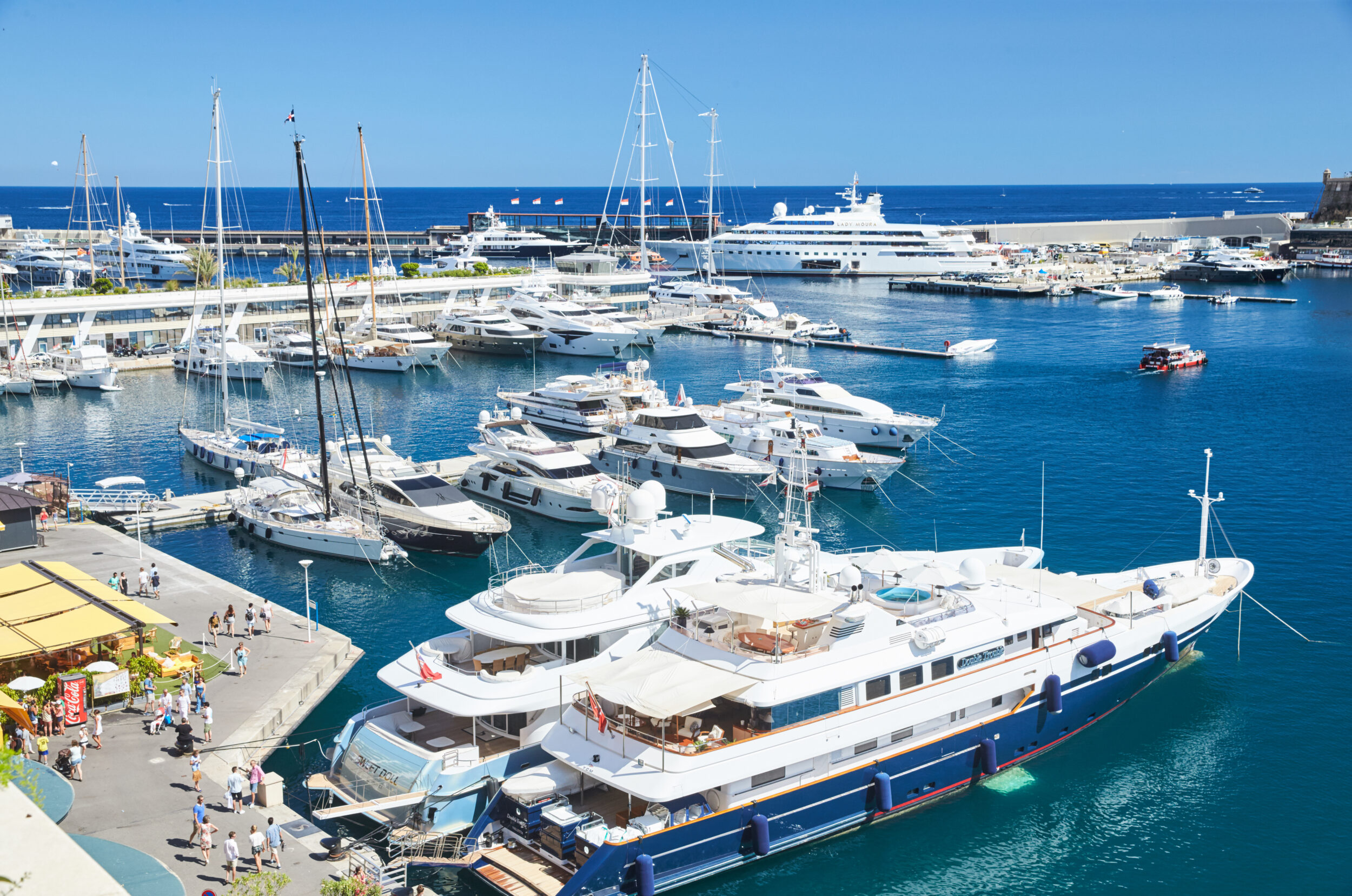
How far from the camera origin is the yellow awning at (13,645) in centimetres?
2544

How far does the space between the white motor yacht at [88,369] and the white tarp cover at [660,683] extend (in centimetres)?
5990

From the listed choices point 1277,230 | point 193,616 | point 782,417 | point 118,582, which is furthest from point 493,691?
point 1277,230

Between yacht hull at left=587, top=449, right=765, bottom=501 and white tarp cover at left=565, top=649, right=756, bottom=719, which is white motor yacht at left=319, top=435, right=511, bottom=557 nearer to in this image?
yacht hull at left=587, top=449, right=765, bottom=501

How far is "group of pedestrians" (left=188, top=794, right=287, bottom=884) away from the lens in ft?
65.2

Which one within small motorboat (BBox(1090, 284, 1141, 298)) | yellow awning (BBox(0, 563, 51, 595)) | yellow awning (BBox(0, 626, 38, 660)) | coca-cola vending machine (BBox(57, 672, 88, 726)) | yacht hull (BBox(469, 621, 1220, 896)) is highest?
small motorboat (BBox(1090, 284, 1141, 298))

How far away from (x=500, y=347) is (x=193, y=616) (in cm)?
5933

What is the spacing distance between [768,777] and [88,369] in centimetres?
6399

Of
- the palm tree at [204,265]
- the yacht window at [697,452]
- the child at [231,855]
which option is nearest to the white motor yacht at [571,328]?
the palm tree at [204,265]

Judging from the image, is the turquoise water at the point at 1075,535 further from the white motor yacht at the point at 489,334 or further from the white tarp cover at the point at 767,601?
the white tarp cover at the point at 767,601

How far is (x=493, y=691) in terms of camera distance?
24.0m

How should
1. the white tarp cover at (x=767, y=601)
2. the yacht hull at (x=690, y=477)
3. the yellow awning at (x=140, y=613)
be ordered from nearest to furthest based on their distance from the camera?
the white tarp cover at (x=767, y=601)
the yellow awning at (x=140, y=613)
the yacht hull at (x=690, y=477)

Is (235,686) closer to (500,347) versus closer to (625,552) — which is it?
(625,552)

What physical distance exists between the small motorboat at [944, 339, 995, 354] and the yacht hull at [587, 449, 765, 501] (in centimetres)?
4496

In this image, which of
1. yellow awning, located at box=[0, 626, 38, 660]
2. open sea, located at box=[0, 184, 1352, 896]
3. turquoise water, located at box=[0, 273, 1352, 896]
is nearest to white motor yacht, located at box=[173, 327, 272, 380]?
open sea, located at box=[0, 184, 1352, 896]
